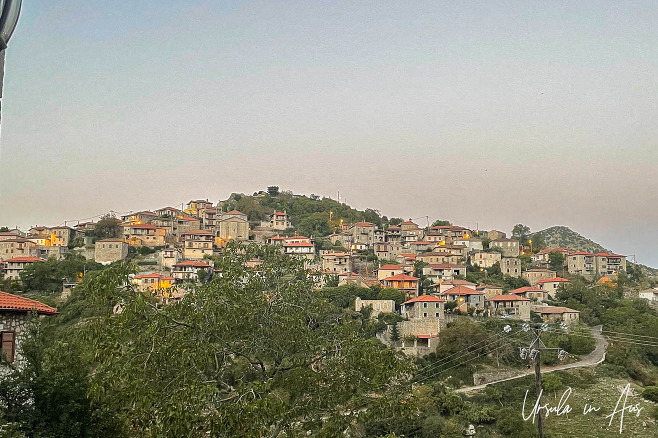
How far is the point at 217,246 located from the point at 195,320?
6524cm

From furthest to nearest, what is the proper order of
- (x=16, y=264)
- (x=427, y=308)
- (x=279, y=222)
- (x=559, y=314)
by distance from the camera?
(x=279, y=222) → (x=16, y=264) → (x=559, y=314) → (x=427, y=308)

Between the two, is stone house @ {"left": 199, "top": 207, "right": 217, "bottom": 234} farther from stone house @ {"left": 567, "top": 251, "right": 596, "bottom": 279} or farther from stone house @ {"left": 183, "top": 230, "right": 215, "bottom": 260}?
stone house @ {"left": 567, "top": 251, "right": 596, "bottom": 279}

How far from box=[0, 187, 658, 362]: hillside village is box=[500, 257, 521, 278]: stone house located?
0.36 ft

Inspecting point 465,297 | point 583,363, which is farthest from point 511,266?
point 583,363

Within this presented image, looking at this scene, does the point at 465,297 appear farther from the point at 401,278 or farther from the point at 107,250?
the point at 107,250

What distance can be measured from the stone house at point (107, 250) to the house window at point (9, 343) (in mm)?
56719

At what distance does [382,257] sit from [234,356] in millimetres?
62436

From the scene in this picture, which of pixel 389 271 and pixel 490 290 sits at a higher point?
pixel 389 271

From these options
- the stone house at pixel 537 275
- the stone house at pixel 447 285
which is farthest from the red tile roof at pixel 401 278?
the stone house at pixel 537 275

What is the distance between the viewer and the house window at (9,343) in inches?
351

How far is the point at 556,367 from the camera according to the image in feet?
123

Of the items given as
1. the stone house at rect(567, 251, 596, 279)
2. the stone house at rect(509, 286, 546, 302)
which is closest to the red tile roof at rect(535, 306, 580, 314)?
the stone house at rect(509, 286, 546, 302)

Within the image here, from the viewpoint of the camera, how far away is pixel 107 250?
209ft

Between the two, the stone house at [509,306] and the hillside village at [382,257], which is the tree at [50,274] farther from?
the stone house at [509,306]
